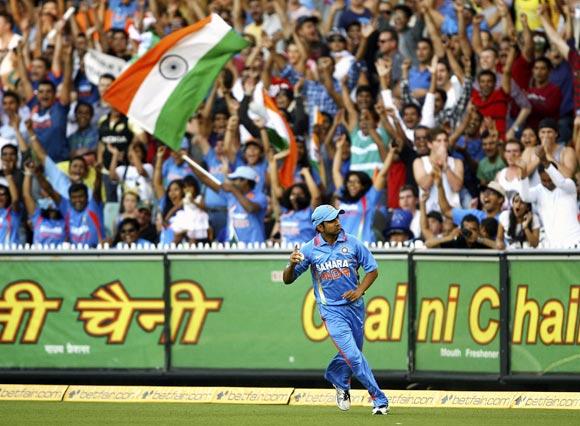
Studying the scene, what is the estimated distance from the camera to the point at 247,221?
20.4m

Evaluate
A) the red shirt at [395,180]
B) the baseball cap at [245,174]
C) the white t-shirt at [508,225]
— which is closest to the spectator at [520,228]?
the white t-shirt at [508,225]

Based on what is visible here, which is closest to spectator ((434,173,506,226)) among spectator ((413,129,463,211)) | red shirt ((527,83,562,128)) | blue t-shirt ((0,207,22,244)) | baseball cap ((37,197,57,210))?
spectator ((413,129,463,211))

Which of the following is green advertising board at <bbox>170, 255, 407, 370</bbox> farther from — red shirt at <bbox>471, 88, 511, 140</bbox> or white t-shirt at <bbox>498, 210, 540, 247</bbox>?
red shirt at <bbox>471, 88, 511, 140</bbox>

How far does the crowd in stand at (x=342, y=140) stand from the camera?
762 inches

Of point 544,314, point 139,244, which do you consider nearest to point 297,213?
point 139,244

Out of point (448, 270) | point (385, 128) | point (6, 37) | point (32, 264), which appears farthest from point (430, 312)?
point (6, 37)

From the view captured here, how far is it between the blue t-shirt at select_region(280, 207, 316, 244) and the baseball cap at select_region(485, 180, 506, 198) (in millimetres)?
2391

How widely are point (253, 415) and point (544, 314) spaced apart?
400 centimetres

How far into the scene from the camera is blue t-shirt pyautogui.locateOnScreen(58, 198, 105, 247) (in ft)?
69.2

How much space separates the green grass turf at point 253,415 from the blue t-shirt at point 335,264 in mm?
1279

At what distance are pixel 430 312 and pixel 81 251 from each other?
4652 millimetres

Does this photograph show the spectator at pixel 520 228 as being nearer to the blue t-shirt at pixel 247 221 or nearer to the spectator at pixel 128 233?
the blue t-shirt at pixel 247 221

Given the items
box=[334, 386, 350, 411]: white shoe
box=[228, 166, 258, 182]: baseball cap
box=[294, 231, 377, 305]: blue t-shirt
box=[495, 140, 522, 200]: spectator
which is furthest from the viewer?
box=[228, 166, 258, 182]: baseball cap

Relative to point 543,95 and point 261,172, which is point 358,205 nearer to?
point 261,172
